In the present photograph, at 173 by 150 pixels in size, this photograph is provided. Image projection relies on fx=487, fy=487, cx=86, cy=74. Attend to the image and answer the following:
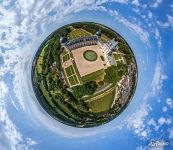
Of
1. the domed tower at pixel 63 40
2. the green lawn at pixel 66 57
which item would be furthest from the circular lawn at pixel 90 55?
the domed tower at pixel 63 40

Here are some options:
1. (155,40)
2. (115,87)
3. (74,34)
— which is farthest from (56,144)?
(155,40)

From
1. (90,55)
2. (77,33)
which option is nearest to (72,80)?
(90,55)

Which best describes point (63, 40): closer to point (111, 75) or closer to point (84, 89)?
point (84, 89)

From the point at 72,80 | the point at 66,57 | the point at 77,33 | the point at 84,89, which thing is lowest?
the point at 84,89

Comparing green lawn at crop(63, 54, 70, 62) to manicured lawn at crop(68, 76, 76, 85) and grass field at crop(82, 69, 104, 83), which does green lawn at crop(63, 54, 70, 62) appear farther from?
grass field at crop(82, 69, 104, 83)

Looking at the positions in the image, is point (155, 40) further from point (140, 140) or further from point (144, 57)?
point (140, 140)

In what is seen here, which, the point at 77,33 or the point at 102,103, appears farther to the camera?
the point at 77,33
